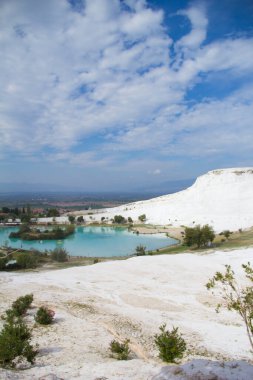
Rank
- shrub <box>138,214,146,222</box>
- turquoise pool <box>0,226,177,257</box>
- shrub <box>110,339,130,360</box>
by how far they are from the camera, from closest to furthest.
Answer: shrub <box>110,339,130,360</box> < turquoise pool <box>0,226,177,257</box> < shrub <box>138,214,146,222</box>

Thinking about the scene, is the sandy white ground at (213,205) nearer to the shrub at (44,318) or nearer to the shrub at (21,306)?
the shrub at (21,306)

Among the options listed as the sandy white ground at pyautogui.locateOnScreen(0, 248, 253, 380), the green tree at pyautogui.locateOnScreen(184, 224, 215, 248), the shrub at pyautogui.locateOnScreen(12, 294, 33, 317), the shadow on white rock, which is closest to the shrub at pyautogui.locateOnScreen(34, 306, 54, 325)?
the sandy white ground at pyautogui.locateOnScreen(0, 248, 253, 380)

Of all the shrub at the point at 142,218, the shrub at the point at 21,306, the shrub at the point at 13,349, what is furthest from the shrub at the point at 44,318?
the shrub at the point at 142,218

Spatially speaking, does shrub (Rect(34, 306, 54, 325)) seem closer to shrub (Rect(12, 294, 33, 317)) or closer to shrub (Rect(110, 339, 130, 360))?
shrub (Rect(12, 294, 33, 317))

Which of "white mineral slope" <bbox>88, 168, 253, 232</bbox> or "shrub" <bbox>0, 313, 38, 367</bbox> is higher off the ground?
"white mineral slope" <bbox>88, 168, 253, 232</bbox>

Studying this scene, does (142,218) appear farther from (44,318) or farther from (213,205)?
(44,318)

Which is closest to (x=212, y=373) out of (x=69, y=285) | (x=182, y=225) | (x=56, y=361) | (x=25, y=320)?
(x=56, y=361)

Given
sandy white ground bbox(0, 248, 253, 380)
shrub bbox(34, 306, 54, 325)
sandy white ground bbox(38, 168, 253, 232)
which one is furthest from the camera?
sandy white ground bbox(38, 168, 253, 232)
